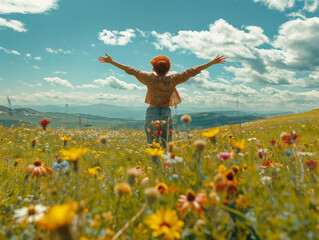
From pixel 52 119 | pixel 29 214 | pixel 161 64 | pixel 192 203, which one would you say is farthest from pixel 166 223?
pixel 52 119

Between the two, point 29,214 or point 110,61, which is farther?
point 110,61

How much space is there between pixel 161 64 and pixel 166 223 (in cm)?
523

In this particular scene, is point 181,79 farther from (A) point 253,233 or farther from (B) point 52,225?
(B) point 52,225

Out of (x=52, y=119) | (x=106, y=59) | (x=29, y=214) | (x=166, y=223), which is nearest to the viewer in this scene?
(x=166, y=223)

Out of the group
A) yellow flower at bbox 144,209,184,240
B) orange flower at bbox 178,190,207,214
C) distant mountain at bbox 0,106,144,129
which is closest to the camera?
yellow flower at bbox 144,209,184,240

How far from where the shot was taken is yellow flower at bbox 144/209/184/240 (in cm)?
148

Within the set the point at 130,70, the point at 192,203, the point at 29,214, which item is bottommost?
the point at 29,214

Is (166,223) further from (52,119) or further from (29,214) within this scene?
(52,119)

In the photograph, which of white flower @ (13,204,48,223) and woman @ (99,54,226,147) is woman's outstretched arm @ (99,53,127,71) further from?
white flower @ (13,204,48,223)

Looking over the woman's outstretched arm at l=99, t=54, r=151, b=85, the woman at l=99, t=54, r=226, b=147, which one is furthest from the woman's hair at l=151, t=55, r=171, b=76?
the woman's outstretched arm at l=99, t=54, r=151, b=85

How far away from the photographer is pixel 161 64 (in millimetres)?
6230

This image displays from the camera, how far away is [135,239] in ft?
4.89

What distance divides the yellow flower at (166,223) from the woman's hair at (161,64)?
16.9 feet

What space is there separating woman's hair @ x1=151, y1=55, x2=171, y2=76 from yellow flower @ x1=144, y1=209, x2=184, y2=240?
516 cm
